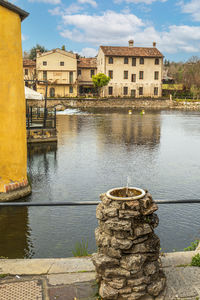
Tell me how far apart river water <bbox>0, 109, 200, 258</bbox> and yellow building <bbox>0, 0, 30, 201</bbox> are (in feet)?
2.57

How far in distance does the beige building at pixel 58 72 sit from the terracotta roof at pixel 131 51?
614cm

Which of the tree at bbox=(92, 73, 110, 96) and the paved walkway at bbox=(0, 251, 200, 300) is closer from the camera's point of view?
the paved walkway at bbox=(0, 251, 200, 300)

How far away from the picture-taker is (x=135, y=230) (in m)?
2.62

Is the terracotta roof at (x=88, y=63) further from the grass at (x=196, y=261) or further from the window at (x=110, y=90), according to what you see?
the grass at (x=196, y=261)

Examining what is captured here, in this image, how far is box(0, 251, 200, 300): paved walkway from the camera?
8.93ft

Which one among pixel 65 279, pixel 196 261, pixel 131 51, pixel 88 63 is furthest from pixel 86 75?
pixel 65 279

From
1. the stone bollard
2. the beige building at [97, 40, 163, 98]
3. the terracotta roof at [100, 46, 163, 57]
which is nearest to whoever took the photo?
the stone bollard

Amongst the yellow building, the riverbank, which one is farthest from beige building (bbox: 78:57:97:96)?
the yellow building

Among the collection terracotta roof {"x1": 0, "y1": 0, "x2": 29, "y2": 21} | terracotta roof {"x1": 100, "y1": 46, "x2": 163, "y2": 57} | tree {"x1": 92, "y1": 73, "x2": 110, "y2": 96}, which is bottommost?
terracotta roof {"x1": 0, "y1": 0, "x2": 29, "y2": 21}

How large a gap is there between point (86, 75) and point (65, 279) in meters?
57.2

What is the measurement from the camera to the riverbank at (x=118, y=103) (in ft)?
161

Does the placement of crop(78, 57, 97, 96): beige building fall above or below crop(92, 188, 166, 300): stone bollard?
above

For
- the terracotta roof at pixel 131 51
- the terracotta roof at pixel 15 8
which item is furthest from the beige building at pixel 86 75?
the terracotta roof at pixel 15 8

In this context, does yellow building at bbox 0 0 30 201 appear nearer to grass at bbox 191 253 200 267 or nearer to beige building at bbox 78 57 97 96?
grass at bbox 191 253 200 267
